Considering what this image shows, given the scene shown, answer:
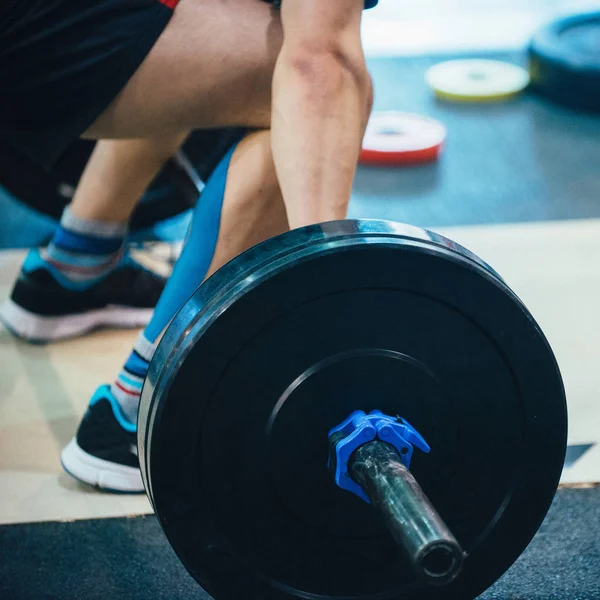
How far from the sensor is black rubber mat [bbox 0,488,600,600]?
3.36ft

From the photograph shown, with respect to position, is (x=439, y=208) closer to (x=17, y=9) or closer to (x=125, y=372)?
(x=125, y=372)

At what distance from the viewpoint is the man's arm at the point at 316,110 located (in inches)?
36.7

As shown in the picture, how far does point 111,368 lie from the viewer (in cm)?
152

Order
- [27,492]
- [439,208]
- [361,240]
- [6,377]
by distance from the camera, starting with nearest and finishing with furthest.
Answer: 1. [361,240]
2. [27,492]
3. [6,377]
4. [439,208]

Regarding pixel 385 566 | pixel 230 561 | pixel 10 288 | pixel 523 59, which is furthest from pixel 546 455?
pixel 523 59

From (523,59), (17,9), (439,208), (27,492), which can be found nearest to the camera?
(17,9)

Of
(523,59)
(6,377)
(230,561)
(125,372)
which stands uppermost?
(230,561)

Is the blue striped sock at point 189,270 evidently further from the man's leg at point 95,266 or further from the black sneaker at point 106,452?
the man's leg at point 95,266

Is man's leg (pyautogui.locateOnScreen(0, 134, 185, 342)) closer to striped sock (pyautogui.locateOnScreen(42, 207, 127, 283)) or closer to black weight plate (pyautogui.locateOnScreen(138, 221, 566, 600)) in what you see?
striped sock (pyautogui.locateOnScreen(42, 207, 127, 283))

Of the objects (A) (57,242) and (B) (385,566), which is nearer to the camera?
(B) (385,566)

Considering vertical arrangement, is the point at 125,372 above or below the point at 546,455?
below

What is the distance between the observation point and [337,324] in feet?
2.57

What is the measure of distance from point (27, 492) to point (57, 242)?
1.50 ft

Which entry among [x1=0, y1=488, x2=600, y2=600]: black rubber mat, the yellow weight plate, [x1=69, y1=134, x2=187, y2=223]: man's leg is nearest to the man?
[x1=0, y1=488, x2=600, y2=600]: black rubber mat
